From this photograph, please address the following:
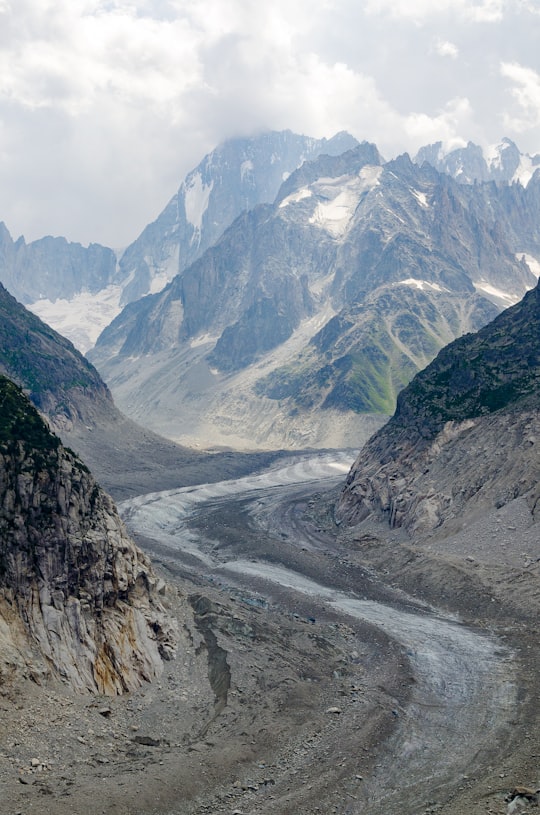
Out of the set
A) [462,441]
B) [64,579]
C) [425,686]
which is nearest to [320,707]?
[425,686]

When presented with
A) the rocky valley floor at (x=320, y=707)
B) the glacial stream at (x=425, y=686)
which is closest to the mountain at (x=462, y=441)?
the rocky valley floor at (x=320, y=707)

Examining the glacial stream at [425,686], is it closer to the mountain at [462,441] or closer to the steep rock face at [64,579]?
the mountain at [462,441]

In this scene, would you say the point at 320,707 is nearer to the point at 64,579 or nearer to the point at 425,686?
the point at 425,686

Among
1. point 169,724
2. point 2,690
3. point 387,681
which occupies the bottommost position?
point 387,681

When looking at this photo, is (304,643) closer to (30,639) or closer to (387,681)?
(387,681)

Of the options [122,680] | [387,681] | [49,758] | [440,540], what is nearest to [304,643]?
[387,681]

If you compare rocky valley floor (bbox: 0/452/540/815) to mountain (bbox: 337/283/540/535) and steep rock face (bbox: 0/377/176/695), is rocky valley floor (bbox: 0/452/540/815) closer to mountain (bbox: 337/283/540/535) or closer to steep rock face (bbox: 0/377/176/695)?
steep rock face (bbox: 0/377/176/695)
